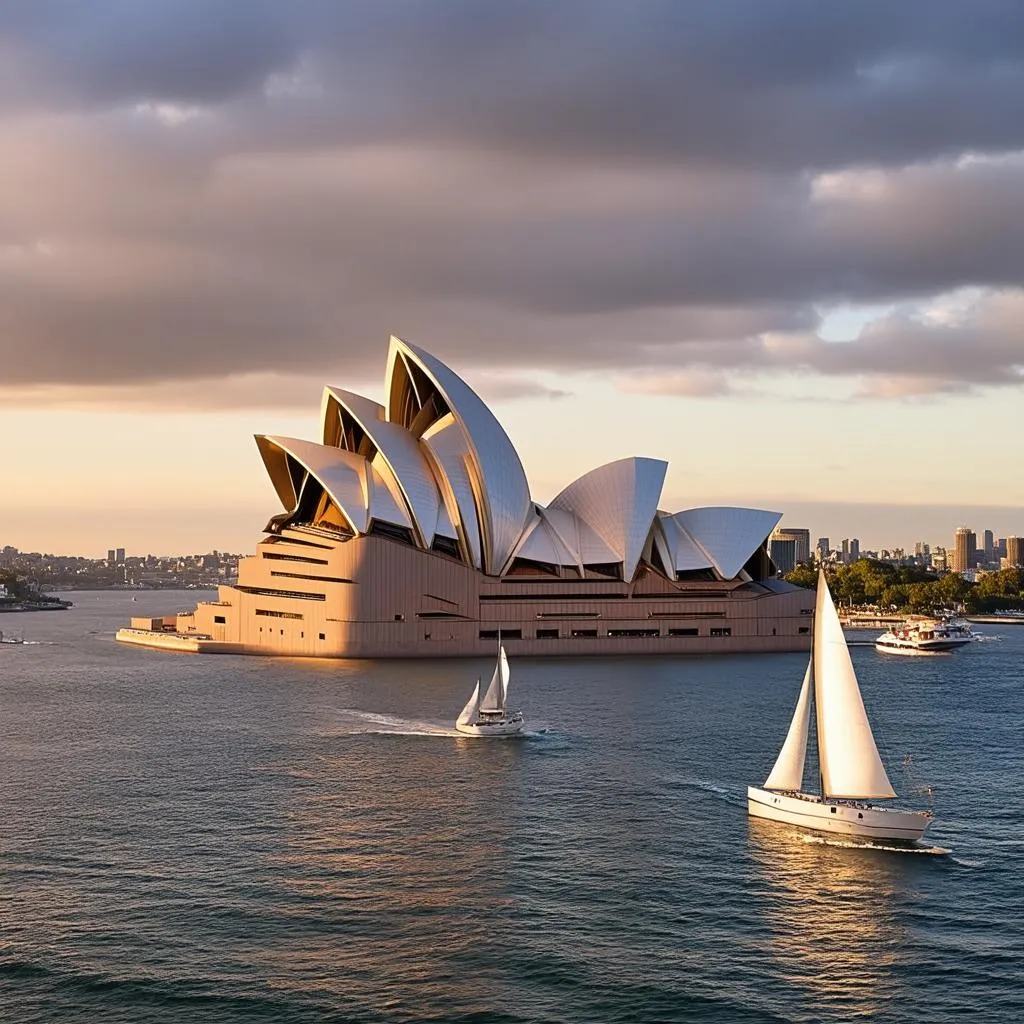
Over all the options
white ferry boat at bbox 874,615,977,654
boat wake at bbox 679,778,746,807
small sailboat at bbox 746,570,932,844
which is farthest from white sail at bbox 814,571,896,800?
white ferry boat at bbox 874,615,977,654

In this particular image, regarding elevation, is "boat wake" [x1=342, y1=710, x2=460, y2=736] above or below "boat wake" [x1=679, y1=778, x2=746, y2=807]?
above

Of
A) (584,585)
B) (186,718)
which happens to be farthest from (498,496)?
(186,718)

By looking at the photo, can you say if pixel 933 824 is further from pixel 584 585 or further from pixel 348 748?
pixel 584 585

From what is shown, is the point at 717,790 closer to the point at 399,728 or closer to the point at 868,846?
the point at 868,846

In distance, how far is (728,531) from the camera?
101 meters

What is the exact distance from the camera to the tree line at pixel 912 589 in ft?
556

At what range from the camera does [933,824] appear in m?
38.3

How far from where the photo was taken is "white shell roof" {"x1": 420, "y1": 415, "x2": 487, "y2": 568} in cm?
9462

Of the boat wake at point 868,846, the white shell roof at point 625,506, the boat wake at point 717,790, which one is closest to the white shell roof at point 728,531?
the white shell roof at point 625,506

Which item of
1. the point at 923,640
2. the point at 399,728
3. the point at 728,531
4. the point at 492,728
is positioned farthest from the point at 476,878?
the point at 923,640

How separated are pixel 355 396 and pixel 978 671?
46478mm

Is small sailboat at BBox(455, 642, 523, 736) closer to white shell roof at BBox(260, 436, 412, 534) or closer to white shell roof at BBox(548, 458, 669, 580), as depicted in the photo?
white shell roof at BBox(260, 436, 412, 534)

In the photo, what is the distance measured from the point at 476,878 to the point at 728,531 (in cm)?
7109

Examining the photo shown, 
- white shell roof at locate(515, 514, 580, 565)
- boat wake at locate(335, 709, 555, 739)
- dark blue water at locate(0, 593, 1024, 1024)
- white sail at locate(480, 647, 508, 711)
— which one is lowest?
dark blue water at locate(0, 593, 1024, 1024)
